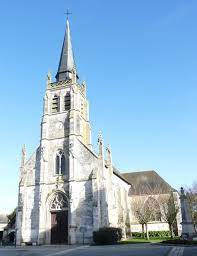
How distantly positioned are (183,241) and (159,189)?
21.6 meters

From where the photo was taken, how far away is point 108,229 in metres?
25.7

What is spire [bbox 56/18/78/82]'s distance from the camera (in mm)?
36894

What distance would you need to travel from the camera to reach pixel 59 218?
29.5 meters

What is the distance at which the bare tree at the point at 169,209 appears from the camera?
106 feet

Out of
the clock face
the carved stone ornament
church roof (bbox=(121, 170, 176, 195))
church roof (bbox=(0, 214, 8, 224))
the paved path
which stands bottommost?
the paved path

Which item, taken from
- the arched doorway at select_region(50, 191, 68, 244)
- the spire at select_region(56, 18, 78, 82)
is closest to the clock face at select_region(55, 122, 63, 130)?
the spire at select_region(56, 18, 78, 82)

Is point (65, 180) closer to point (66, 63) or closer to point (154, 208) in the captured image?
point (154, 208)

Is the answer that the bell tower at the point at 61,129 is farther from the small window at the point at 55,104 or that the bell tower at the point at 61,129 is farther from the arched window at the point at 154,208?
the arched window at the point at 154,208

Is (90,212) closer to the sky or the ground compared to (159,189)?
closer to the ground

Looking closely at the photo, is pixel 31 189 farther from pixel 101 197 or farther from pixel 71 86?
pixel 71 86

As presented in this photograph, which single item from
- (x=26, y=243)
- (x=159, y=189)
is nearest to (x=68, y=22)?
(x=159, y=189)

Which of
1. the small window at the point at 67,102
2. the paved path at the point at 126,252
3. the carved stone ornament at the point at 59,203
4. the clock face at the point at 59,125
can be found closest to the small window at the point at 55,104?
the small window at the point at 67,102

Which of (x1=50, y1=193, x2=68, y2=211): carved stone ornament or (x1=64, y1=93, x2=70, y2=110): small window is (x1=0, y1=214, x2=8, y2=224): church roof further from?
(x1=64, y1=93, x2=70, y2=110): small window

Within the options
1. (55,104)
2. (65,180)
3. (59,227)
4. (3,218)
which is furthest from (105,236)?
(3,218)
